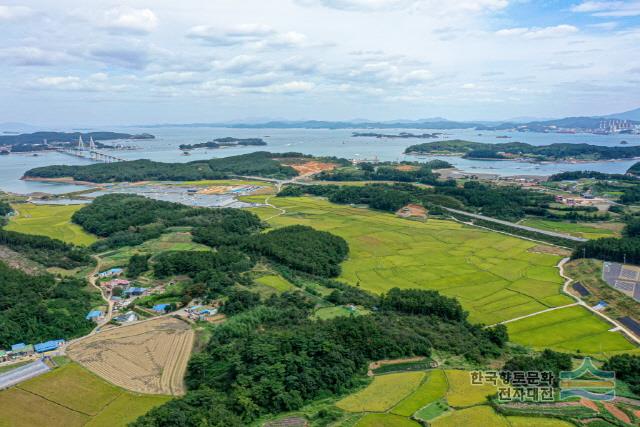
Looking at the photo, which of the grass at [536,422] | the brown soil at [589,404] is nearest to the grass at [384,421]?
the grass at [536,422]

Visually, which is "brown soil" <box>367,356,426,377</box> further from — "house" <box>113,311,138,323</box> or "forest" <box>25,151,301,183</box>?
"forest" <box>25,151,301,183</box>

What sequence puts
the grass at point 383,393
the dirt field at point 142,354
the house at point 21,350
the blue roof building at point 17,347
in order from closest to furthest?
the grass at point 383,393, the dirt field at point 142,354, the house at point 21,350, the blue roof building at point 17,347

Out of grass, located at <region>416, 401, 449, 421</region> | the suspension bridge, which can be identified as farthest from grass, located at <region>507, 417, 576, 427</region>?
the suspension bridge

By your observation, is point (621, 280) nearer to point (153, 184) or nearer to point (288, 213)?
point (288, 213)

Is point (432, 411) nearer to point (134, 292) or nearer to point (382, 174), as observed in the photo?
point (134, 292)

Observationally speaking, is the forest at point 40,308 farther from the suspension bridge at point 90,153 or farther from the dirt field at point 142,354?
the suspension bridge at point 90,153

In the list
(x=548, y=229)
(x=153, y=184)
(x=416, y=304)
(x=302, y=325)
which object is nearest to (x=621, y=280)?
(x=416, y=304)

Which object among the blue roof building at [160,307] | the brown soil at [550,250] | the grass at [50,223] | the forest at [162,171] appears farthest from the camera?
the forest at [162,171]
